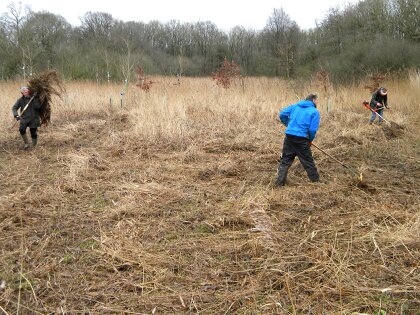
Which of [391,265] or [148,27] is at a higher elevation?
[148,27]

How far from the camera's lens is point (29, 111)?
25.0 ft

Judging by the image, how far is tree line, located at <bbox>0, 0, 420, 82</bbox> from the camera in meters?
19.0

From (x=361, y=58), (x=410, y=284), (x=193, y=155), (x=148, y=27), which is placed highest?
(x=148, y=27)

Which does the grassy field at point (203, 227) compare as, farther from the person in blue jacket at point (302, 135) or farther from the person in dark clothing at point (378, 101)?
the person in dark clothing at point (378, 101)

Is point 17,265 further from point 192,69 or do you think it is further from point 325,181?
point 192,69

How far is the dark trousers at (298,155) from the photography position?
201 inches

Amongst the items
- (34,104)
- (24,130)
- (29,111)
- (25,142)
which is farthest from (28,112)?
(25,142)

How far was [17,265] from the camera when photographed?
10.1 feet

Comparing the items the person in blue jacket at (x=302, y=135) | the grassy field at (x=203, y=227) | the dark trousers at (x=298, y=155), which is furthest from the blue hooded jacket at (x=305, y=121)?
the grassy field at (x=203, y=227)

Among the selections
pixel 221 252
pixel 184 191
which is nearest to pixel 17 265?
pixel 221 252

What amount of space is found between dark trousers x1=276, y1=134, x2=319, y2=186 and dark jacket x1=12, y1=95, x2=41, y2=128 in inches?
224

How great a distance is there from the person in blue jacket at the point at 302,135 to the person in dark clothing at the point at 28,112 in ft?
18.6

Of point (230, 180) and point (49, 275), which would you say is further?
point (230, 180)

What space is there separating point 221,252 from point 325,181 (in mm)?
2660
